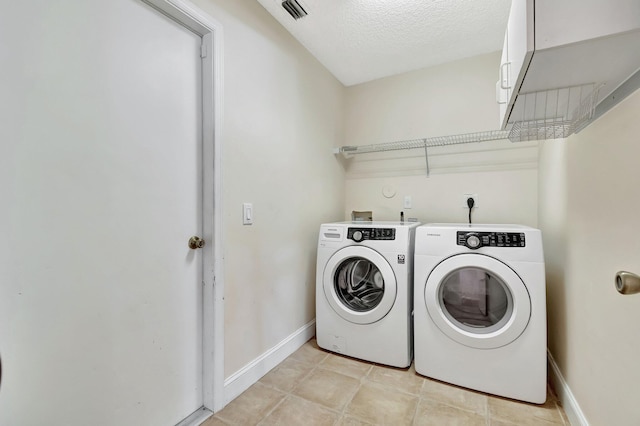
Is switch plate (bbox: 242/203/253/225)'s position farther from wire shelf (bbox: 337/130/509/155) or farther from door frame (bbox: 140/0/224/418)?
wire shelf (bbox: 337/130/509/155)

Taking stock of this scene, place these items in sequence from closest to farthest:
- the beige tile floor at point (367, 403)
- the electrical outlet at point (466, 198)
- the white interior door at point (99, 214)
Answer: the white interior door at point (99, 214)
the beige tile floor at point (367, 403)
the electrical outlet at point (466, 198)

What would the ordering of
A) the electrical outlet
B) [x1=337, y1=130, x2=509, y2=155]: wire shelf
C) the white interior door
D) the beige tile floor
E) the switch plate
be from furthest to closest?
the electrical outlet → [x1=337, y1=130, x2=509, y2=155]: wire shelf → the switch plate → the beige tile floor → the white interior door

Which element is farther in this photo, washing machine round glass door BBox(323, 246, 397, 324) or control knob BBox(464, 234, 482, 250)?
washing machine round glass door BBox(323, 246, 397, 324)

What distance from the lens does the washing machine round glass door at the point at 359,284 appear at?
181cm

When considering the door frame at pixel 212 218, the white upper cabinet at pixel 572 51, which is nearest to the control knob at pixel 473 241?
the white upper cabinet at pixel 572 51

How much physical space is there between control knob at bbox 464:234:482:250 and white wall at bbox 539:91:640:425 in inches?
15.9

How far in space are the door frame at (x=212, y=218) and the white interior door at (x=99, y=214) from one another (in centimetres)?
4

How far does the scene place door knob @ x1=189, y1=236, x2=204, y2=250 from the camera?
1.37 metres

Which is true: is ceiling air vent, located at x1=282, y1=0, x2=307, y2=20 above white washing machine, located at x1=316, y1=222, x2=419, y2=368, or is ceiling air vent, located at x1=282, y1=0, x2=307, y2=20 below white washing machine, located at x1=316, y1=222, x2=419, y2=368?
above

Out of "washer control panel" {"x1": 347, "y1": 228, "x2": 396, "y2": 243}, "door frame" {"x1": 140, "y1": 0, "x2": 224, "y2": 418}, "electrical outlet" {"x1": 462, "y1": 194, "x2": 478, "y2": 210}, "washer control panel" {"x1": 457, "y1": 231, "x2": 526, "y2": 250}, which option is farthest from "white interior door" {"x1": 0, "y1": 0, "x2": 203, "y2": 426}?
"electrical outlet" {"x1": 462, "y1": 194, "x2": 478, "y2": 210}

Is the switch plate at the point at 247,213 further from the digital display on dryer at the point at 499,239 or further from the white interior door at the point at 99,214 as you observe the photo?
the digital display on dryer at the point at 499,239

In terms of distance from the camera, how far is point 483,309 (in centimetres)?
→ 175

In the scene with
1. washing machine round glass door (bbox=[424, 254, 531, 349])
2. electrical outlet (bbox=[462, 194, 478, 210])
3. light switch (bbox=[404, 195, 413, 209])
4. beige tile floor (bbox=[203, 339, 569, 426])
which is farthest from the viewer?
light switch (bbox=[404, 195, 413, 209])

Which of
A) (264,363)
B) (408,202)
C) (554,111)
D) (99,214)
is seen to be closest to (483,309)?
(408,202)
